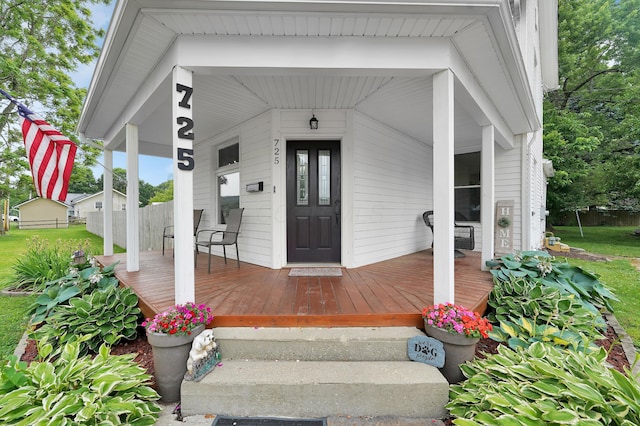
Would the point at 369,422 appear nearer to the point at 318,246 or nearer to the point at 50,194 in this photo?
the point at 318,246

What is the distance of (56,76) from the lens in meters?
9.59

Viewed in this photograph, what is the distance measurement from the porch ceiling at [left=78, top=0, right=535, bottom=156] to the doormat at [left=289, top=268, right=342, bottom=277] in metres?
2.34

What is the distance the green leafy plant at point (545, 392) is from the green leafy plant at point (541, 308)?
2.40 feet

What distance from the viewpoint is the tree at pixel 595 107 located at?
9477 mm

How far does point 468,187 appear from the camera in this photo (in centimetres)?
582

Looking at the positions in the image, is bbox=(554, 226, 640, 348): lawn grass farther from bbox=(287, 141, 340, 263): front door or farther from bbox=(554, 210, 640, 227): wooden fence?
bbox=(554, 210, 640, 227): wooden fence

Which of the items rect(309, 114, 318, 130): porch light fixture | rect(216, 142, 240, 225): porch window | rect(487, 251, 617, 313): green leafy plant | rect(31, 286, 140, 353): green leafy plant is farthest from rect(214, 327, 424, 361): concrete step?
rect(216, 142, 240, 225): porch window

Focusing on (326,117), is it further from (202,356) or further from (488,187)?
(202,356)

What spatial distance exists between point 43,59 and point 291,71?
41.4 feet

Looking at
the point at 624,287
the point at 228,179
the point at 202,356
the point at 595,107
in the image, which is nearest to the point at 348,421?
the point at 202,356

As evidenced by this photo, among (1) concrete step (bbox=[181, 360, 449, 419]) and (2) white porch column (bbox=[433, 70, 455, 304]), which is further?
(2) white porch column (bbox=[433, 70, 455, 304])

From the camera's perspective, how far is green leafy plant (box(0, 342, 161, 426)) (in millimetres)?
1400

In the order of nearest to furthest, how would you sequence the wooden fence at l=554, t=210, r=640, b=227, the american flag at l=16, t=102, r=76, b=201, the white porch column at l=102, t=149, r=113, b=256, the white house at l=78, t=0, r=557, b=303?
the white house at l=78, t=0, r=557, b=303
the american flag at l=16, t=102, r=76, b=201
the white porch column at l=102, t=149, r=113, b=256
the wooden fence at l=554, t=210, r=640, b=227

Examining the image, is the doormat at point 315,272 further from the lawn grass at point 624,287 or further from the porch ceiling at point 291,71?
the lawn grass at point 624,287
